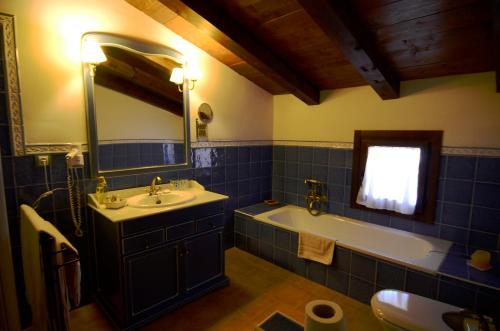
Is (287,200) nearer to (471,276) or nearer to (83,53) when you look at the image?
(471,276)

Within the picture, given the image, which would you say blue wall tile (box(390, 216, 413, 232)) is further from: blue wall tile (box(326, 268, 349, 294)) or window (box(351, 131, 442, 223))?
blue wall tile (box(326, 268, 349, 294))

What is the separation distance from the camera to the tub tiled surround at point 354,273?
1.81 metres

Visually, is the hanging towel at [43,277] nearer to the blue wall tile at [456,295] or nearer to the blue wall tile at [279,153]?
the blue wall tile at [456,295]

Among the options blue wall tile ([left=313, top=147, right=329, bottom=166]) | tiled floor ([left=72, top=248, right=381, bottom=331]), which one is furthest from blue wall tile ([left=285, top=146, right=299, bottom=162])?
tiled floor ([left=72, top=248, right=381, bottom=331])

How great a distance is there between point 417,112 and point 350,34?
117cm

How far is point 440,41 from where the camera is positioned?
195cm

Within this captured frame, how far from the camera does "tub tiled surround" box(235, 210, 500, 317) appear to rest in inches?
71.4

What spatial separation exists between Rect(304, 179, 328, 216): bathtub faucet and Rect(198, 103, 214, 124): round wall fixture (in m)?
1.37

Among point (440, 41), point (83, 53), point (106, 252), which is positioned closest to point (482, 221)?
point (440, 41)

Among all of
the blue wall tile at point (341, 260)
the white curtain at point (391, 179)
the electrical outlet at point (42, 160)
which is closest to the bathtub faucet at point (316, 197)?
the white curtain at point (391, 179)

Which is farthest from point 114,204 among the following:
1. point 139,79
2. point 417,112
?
point 417,112

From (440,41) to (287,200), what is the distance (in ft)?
7.54

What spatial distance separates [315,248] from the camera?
2.51 meters

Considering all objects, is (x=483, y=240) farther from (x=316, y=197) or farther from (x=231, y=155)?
(x=231, y=155)
